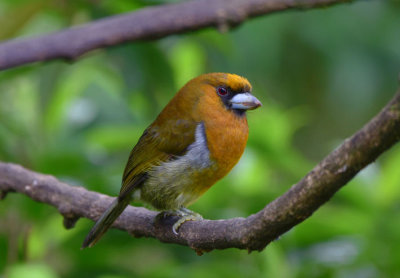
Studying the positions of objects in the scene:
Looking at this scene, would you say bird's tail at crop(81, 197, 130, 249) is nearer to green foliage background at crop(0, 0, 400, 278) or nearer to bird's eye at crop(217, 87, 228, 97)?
green foliage background at crop(0, 0, 400, 278)

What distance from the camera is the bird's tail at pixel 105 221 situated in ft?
9.03

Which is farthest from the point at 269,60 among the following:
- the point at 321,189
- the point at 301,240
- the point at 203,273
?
the point at 321,189

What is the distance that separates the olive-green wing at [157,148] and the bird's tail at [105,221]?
0.07m

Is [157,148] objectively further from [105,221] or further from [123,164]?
[123,164]

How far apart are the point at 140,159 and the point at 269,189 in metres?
Result: 0.71

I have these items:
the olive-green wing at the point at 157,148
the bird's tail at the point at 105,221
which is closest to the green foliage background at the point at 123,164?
the bird's tail at the point at 105,221

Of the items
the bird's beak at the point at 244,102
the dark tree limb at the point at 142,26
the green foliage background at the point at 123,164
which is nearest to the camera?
the bird's beak at the point at 244,102

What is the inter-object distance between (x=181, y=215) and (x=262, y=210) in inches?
38.5

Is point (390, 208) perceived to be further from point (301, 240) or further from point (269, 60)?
point (269, 60)

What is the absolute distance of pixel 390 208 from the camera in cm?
337

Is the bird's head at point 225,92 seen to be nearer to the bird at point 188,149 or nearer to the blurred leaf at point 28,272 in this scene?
the bird at point 188,149

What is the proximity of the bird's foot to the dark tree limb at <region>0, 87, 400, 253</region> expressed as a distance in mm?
34

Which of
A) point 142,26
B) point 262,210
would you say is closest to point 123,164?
point 142,26

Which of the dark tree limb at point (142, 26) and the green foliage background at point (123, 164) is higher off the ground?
the dark tree limb at point (142, 26)
